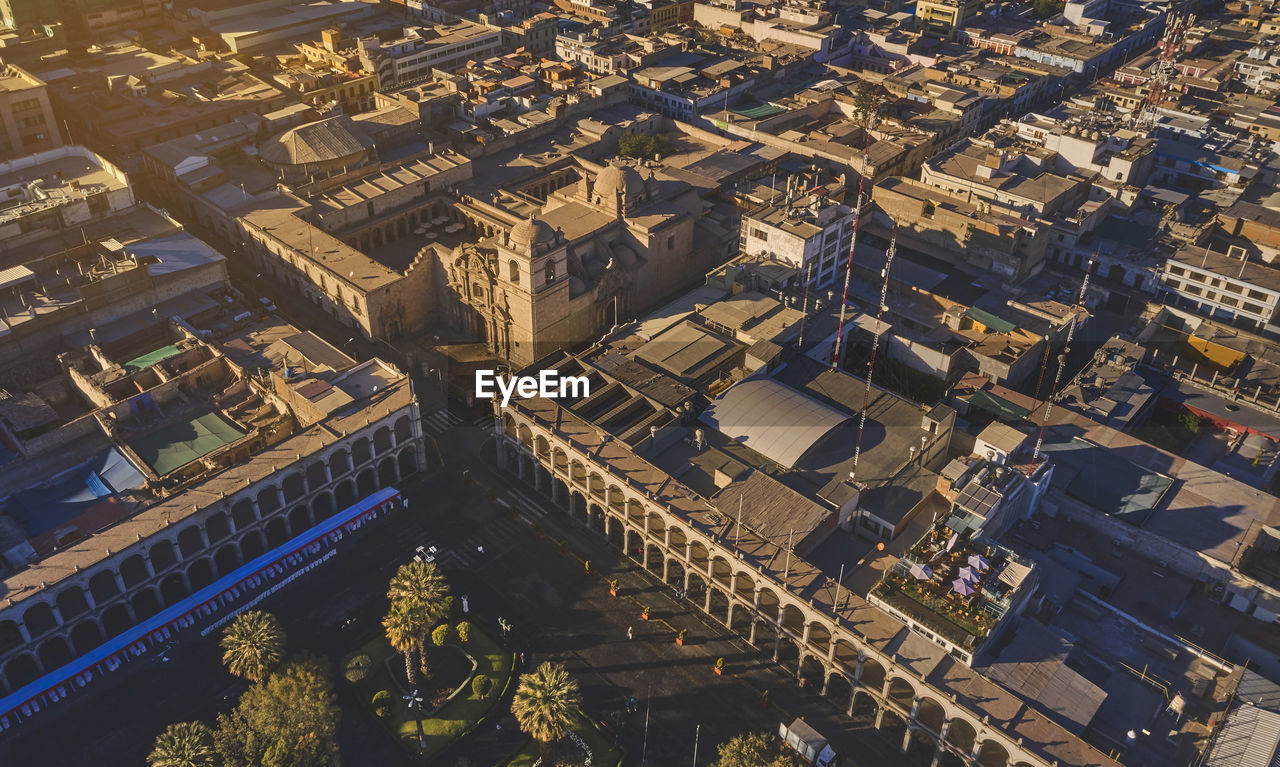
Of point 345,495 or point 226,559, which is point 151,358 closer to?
point 345,495

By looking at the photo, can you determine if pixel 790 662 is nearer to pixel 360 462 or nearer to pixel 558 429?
pixel 558 429

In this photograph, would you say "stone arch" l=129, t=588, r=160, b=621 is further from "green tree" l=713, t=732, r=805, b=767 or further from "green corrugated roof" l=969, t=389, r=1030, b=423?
"green corrugated roof" l=969, t=389, r=1030, b=423

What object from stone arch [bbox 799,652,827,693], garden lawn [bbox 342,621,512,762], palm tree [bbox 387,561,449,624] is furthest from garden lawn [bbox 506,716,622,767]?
stone arch [bbox 799,652,827,693]

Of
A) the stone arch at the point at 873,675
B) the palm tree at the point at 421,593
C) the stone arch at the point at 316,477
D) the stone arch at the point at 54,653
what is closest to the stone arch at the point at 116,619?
the stone arch at the point at 54,653

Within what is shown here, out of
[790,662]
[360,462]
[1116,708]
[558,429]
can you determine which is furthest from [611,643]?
[1116,708]

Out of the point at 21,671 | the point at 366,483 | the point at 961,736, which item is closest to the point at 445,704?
the point at 366,483

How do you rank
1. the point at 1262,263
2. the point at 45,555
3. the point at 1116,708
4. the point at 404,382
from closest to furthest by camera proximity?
the point at 1116,708, the point at 45,555, the point at 404,382, the point at 1262,263
